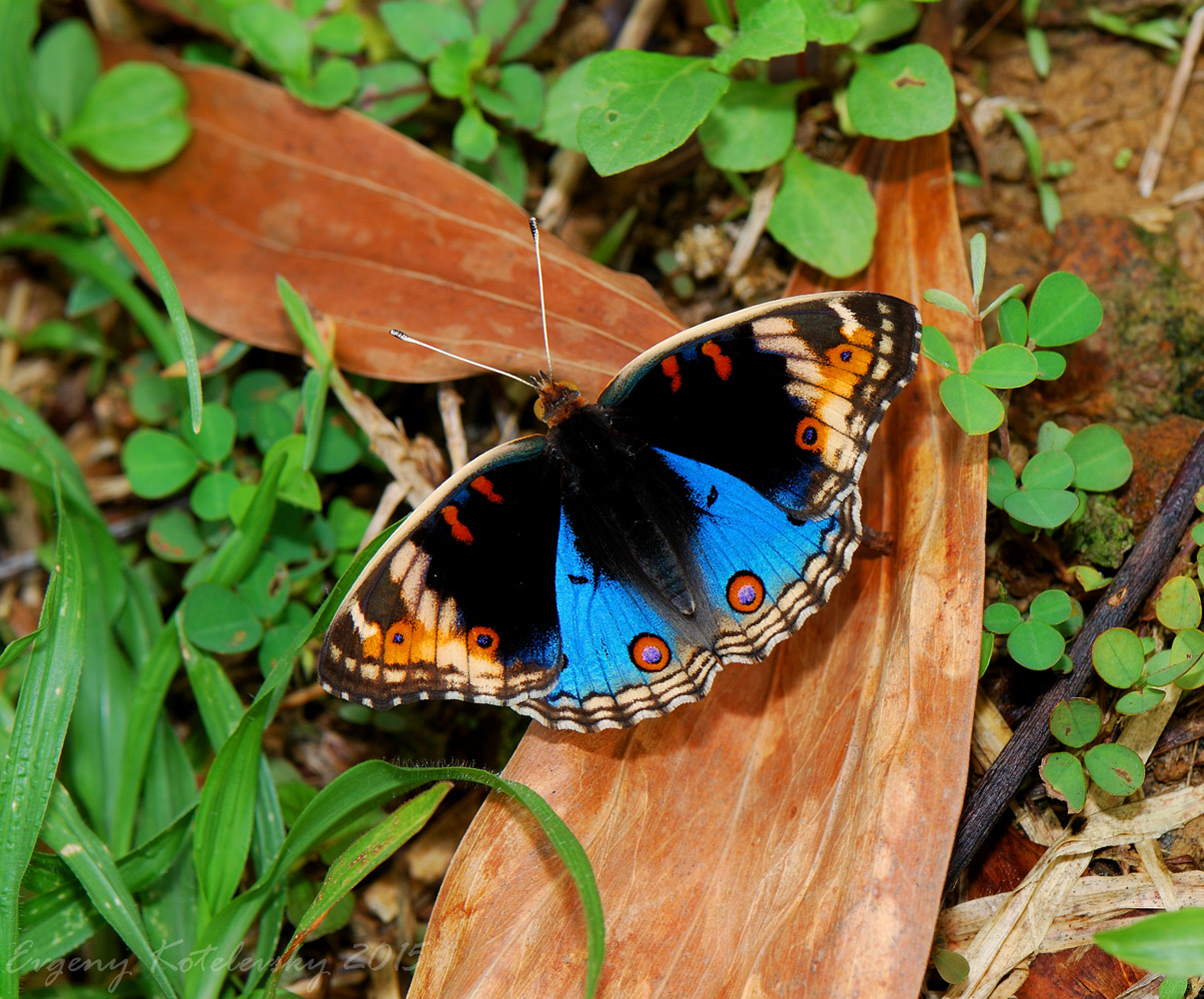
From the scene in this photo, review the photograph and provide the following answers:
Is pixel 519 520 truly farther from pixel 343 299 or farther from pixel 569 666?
pixel 343 299

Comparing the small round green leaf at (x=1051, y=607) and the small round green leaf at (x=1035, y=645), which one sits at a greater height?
the small round green leaf at (x=1051, y=607)

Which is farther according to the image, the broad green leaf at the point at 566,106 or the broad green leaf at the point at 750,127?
the broad green leaf at the point at 566,106

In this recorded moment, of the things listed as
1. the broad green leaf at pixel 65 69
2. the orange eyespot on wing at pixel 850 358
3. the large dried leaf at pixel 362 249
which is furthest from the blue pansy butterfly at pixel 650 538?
the broad green leaf at pixel 65 69

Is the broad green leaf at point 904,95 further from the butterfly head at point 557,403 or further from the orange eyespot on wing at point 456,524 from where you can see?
the orange eyespot on wing at point 456,524

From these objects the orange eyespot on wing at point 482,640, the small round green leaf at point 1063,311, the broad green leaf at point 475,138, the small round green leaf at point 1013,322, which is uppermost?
the small round green leaf at point 1063,311

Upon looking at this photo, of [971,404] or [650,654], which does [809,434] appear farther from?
[650,654]

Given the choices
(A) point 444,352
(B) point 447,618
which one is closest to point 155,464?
(A) point 444,352

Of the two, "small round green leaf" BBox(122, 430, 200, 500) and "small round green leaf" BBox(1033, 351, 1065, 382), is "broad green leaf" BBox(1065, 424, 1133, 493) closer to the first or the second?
"small round green leaf" BBox(1033, 351, 1065, 382)
